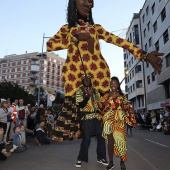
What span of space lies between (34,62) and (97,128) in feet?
225

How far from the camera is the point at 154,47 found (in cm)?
2747

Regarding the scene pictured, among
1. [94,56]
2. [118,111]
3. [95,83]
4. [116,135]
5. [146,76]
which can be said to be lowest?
[116,135]

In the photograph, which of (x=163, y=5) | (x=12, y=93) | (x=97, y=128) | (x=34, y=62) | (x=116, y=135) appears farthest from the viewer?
(x=34, y=62)

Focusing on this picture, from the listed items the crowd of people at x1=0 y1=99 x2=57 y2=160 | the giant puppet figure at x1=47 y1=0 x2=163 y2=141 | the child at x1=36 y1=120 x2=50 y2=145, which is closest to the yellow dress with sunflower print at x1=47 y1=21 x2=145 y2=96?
the giant puppet figure at x1=47 y1=0 x2=163 y2=141

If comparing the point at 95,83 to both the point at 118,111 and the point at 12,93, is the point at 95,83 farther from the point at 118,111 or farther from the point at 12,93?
the point at 12,93

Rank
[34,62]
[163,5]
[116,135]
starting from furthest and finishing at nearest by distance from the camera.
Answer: [34,62], [163,5], [116,135]

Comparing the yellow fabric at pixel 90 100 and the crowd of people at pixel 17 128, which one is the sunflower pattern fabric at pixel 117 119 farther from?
the crowd of people at pixel 17 128

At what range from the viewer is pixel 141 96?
37.7m

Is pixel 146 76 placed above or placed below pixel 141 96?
above

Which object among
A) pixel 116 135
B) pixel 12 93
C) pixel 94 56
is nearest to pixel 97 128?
pixel 116 135

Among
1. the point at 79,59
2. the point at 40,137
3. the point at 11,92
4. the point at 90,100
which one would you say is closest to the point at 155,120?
the point at 40,137

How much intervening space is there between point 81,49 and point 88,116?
1153 mm

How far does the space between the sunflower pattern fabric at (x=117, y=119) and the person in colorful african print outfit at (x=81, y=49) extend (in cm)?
33

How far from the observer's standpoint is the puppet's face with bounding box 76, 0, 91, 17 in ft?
13.0
